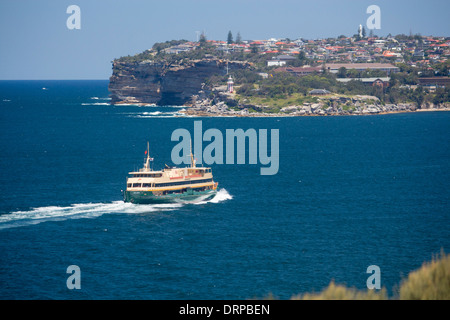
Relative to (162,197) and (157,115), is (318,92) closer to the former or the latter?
(157,115)

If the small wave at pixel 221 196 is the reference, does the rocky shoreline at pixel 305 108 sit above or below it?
above

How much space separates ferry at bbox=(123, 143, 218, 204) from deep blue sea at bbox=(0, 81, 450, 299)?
1.36 m

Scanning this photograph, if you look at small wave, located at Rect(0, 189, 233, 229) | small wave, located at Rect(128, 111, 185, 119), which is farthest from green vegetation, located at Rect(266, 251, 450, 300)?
small wave, located at Rect(128, 111, 185, 119)

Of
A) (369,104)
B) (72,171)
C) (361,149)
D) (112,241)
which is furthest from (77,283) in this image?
(369,104)

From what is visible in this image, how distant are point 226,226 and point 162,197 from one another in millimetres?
11032

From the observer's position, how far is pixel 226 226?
193 ft

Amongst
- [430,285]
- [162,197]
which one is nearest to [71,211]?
[162,197]

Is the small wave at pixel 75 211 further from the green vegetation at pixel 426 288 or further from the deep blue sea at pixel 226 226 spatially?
the green vegetation at pixel 426 288

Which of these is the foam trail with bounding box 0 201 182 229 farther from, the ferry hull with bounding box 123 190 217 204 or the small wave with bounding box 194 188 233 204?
the small wave with bounding box 194 188 233 204

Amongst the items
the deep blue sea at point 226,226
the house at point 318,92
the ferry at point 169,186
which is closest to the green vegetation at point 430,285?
the deep blue sea at point 226,226

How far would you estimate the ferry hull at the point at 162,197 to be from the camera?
217 ft

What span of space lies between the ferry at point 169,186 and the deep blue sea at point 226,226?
136 cm

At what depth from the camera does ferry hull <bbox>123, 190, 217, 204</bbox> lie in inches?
2601
